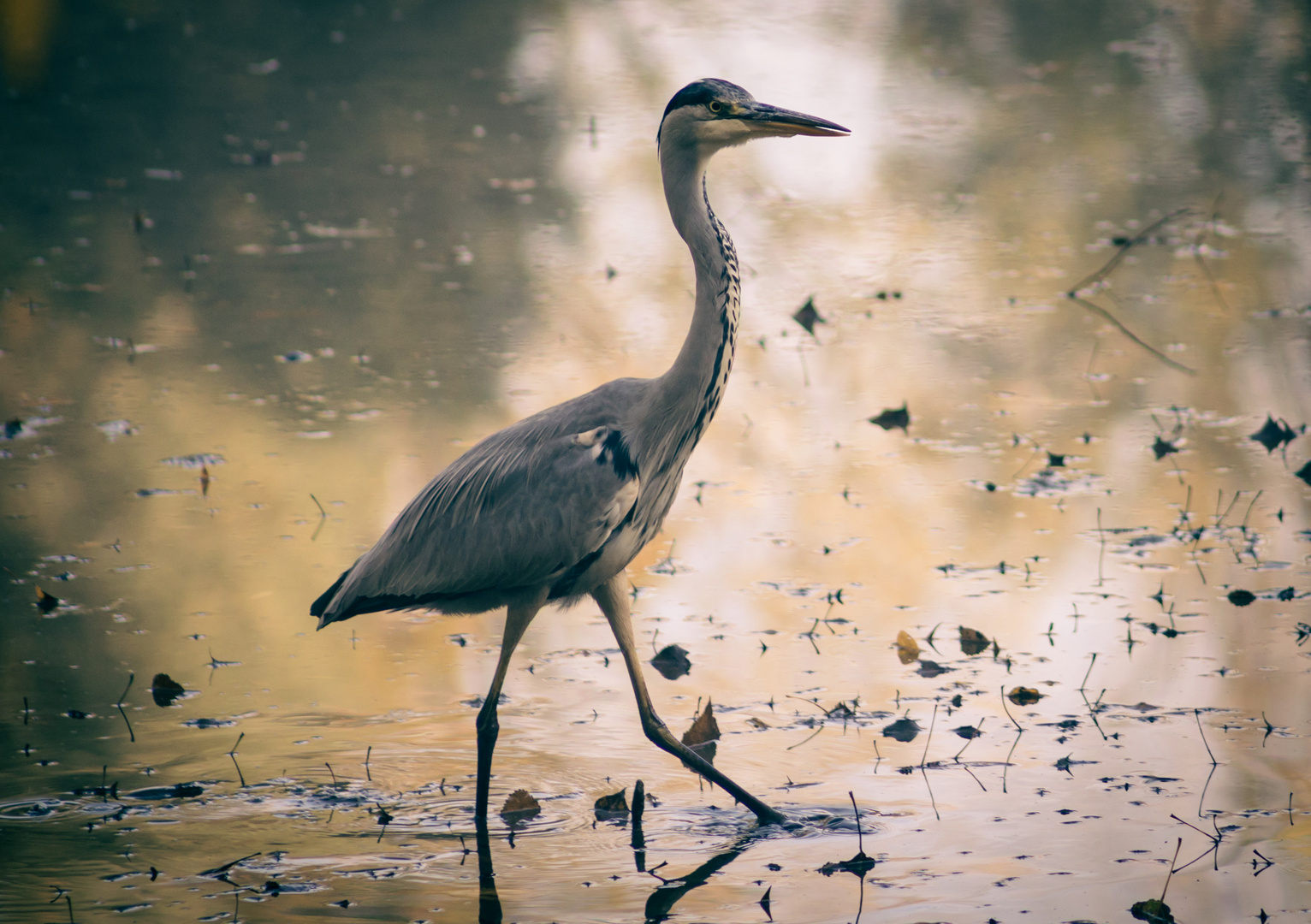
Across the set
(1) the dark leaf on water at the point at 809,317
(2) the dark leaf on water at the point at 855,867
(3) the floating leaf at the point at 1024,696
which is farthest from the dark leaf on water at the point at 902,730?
(1) the dark leaf on water at the point at 809,317

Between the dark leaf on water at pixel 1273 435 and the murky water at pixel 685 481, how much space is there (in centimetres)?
10

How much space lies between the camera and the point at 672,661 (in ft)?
19.3

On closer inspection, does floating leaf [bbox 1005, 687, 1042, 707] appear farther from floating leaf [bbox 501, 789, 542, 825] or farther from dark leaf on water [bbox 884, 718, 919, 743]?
floating leaf [bbox 501, 789, 542, 825]

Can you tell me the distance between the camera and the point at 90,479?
753cm

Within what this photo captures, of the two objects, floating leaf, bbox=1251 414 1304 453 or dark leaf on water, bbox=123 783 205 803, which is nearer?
dark leaf on water, bbox=123 783 205 803

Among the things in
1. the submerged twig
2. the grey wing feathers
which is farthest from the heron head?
the submerged twig

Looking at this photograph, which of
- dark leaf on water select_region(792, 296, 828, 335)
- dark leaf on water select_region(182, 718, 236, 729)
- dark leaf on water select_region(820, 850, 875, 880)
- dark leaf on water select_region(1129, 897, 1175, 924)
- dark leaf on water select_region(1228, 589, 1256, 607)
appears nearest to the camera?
dark leaf on water select_region(1129, 897, 1175, 924)

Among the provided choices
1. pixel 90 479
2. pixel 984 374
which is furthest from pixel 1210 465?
pixel 90 479

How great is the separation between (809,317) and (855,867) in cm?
596

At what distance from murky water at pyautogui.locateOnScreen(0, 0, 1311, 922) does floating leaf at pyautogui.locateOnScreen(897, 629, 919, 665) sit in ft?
0.09

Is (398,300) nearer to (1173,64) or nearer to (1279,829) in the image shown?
(1279,829)

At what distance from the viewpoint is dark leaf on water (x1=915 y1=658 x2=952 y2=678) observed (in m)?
5.72

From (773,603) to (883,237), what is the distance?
5923 millimetres

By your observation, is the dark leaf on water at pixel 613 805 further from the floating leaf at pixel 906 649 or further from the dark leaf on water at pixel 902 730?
the floating leaf at pixel 906 649
